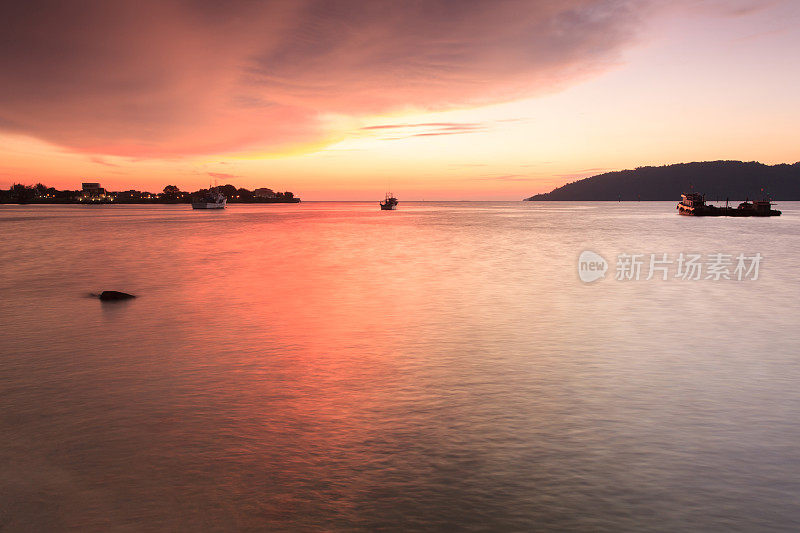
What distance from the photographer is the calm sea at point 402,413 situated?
25.8 ft

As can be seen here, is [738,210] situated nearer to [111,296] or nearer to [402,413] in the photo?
[111,296]

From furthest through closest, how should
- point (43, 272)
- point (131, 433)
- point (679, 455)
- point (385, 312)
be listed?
point (43, 272), point (385, 312), point (131, 433), point (679, 455)

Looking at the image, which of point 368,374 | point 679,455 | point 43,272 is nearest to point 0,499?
point 368,374

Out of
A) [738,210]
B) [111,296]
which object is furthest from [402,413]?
[738,210]

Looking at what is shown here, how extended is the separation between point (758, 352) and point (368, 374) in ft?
38.9

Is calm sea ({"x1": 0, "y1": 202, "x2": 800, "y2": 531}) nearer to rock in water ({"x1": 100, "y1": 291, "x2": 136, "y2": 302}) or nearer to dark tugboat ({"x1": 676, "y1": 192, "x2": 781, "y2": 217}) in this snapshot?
rock in water ({"x1": 100, "y1": 291, "x2": 136, "y2": 302})

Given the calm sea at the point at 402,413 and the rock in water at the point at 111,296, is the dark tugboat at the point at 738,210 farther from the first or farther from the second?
the rock in water at the point at 111,296

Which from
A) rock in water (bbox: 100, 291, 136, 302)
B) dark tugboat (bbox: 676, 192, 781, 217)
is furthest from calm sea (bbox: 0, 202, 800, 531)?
dark tugboat (bbox: 676, 192, 781, 217)

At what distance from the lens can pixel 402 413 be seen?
11.7 m

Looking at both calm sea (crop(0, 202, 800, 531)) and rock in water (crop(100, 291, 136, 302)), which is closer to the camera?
calm sea (crop(0, 202, 800, 531))

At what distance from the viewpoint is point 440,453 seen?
962cm

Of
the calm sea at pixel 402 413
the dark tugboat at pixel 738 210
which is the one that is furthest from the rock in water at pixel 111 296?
the dark tugboat at pixel 738 210

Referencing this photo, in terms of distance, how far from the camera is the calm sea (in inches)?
310

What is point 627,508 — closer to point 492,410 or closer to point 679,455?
point 679,455
